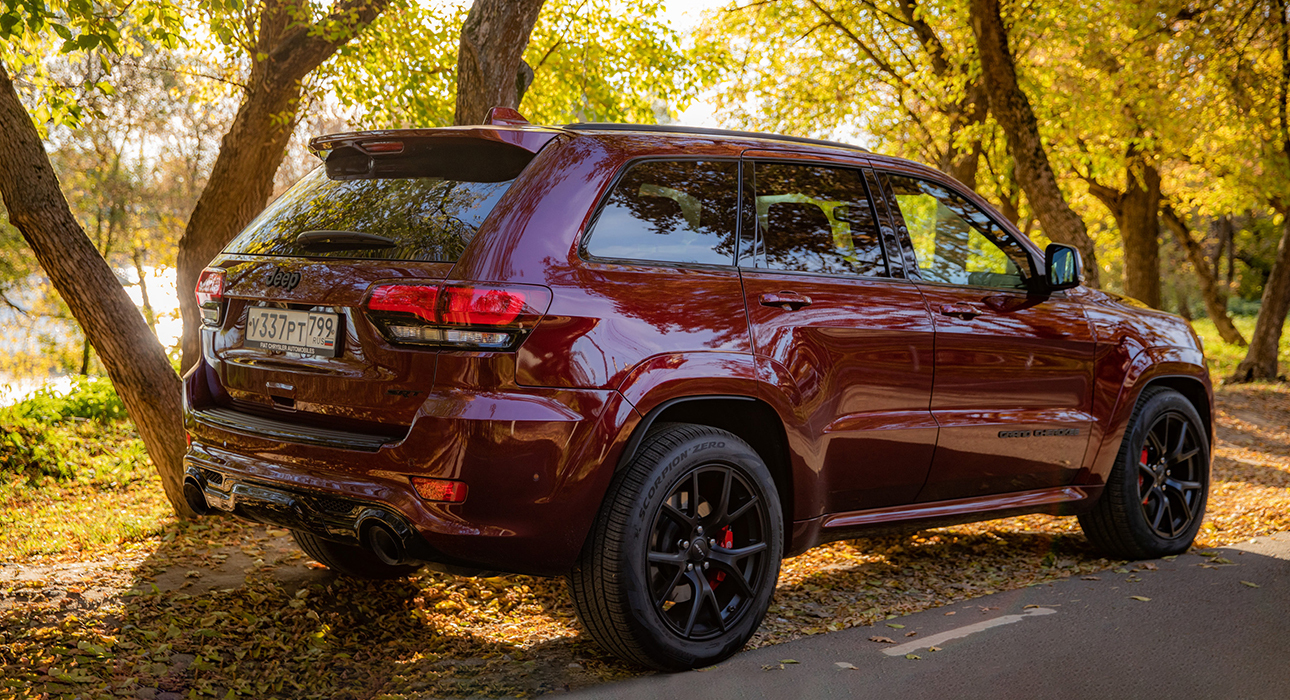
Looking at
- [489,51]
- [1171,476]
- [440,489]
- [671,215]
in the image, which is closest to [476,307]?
[440,489]

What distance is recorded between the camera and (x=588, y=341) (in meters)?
3.43

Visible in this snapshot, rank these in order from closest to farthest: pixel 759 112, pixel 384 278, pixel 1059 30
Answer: pixel 384 278 → pixel 1059 30 → pixel 759 112

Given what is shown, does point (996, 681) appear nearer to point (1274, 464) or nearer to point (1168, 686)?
point (1168, 686)

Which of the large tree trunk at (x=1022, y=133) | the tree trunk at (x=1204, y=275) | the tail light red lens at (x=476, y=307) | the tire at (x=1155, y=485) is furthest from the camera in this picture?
the tree trunk at (x=1204, y=275)

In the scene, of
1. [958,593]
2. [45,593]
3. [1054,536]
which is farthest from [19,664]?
[1054,536]

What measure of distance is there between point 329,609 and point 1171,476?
14.8 feet

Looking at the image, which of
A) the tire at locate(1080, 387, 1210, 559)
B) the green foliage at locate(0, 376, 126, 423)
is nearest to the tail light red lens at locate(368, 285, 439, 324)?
the tire at locate(1080, 387, 1210, 559)

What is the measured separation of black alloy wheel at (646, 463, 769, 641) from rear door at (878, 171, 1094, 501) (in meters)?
1.10

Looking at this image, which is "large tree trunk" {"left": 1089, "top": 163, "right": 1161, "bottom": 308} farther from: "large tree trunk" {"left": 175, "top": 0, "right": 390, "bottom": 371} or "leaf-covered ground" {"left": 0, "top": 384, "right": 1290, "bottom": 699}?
"large tree trunk" {"left": 175, "top": 0, "right": 390, "bottom": 371}

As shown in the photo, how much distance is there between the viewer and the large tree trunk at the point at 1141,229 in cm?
2039

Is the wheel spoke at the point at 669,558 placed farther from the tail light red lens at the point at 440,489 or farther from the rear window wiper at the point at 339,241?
the rear window wiper at the point at 339,241

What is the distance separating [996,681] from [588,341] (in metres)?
1.93

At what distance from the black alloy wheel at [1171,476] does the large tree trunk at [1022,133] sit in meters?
5.45

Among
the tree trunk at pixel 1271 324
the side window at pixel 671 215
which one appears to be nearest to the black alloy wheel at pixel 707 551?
the side window at pixel 671 215
